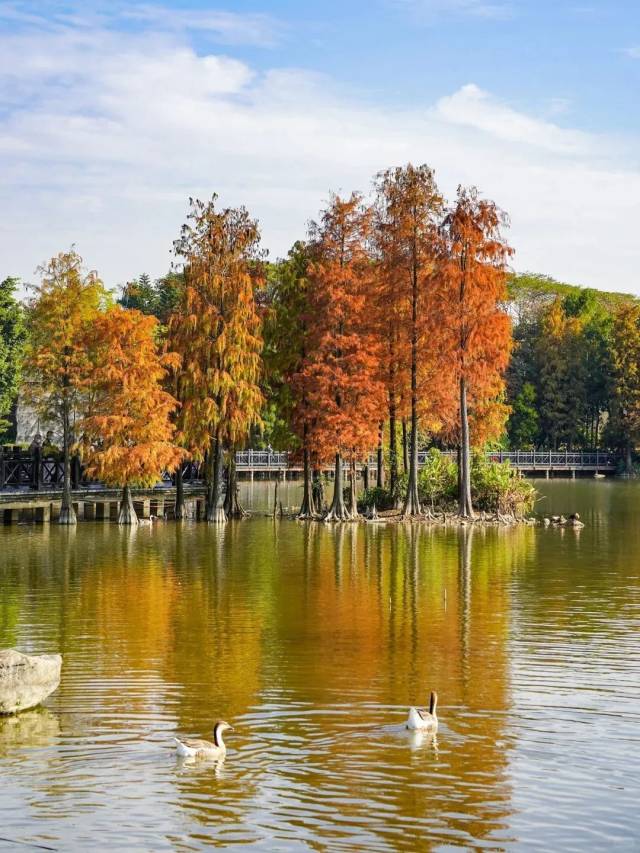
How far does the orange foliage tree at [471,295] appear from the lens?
48656mm

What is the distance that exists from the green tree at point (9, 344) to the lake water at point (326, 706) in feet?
124

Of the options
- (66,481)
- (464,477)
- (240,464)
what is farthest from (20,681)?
(240,464)

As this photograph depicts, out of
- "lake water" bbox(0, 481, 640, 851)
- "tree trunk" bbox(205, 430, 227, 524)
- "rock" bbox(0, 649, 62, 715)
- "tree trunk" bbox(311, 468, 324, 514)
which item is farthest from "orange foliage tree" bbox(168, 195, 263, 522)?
"rock" bbox(0, 649, 62, 715)

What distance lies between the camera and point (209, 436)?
160 ft

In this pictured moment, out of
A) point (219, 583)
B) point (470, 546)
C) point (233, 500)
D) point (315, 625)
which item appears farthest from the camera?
point (233, 500)

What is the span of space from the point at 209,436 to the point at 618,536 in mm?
16186

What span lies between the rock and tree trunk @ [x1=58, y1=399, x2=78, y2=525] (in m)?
30.9

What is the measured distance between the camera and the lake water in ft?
38.2

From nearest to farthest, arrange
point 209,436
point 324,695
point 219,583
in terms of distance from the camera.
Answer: point 324,695 → point 219,583 → point 209,436

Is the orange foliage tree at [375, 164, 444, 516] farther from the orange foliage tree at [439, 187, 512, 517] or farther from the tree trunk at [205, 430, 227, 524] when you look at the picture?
the tree trunk at [205, 430, 227, 524]

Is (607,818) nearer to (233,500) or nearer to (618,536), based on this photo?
(618,536)

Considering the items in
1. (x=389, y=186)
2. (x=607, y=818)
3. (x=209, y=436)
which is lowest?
(x=607, y=818)

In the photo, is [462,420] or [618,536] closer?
[618,536]

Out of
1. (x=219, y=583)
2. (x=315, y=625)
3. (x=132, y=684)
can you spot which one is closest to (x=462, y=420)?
(x=219, y=583)
